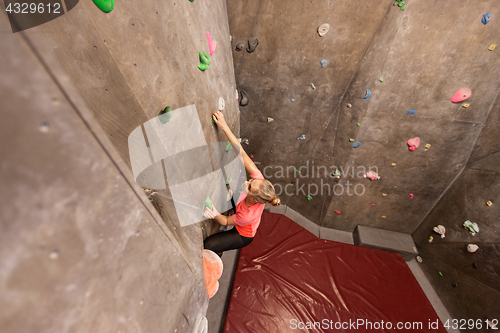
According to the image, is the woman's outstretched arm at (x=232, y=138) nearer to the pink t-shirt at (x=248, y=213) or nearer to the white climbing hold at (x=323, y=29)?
the pink t-shirt at (x=248, y=213)

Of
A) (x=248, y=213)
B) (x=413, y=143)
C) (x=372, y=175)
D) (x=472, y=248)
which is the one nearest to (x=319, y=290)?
(x=248, y=213)

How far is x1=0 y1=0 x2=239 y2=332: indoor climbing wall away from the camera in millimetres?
371

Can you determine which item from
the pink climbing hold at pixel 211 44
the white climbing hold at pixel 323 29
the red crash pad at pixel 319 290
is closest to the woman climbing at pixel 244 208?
the pink climbing hold at pixel 211 44

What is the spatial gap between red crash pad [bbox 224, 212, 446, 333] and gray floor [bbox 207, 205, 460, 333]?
9.9 inches

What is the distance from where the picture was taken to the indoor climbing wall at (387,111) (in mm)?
1994

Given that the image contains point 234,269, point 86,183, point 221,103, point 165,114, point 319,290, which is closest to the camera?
point 86,183

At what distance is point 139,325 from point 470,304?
3.66m

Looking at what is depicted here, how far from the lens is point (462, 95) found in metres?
2.15

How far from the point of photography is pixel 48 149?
0.41m


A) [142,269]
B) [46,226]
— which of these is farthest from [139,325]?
[46,226]

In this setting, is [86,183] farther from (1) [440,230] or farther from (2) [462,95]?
(1) [440,230]

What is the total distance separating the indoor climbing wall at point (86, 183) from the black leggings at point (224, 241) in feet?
2.91

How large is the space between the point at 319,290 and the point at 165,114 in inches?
101

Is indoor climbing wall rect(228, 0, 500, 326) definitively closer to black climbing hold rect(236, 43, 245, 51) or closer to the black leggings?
black climbing hold rect(236, 43, 245, 51)
